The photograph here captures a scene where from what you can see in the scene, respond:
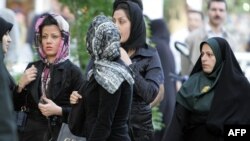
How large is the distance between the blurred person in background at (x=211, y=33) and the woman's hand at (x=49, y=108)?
408 centimetres

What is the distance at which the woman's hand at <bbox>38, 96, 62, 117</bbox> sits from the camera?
6.60 m

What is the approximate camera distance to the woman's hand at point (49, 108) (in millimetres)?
6602

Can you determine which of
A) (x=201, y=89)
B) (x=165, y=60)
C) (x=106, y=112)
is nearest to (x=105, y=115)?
(x=106, y=112)

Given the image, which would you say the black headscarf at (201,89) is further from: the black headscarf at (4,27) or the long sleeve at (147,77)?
the black headscarf at (4,27)

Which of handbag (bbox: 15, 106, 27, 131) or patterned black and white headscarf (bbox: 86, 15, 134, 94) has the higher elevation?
patterned black and white headscarf (bbox: 86, 15, 134, 94)

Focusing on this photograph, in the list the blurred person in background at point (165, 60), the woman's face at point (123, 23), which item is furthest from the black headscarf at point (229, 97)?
the blurred person in background at point (165, 60)

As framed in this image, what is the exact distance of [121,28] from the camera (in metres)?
6.98

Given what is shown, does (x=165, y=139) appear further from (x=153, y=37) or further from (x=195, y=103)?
(x=153, y=37)

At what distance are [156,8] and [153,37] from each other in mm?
2327

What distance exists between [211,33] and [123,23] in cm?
368

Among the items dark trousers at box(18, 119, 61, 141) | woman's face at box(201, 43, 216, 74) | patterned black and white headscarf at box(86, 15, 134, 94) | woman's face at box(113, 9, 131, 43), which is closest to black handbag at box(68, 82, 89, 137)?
patterned black and white headscarf at box(86, 15, 134, 94)

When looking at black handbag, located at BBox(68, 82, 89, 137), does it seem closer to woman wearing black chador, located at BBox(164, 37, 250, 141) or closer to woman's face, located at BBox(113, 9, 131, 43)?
woman's face, located at BBox(113, 9, 131, 43)

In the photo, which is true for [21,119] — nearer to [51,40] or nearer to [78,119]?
[51,40]

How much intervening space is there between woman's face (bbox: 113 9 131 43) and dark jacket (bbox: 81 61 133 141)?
0.98m
